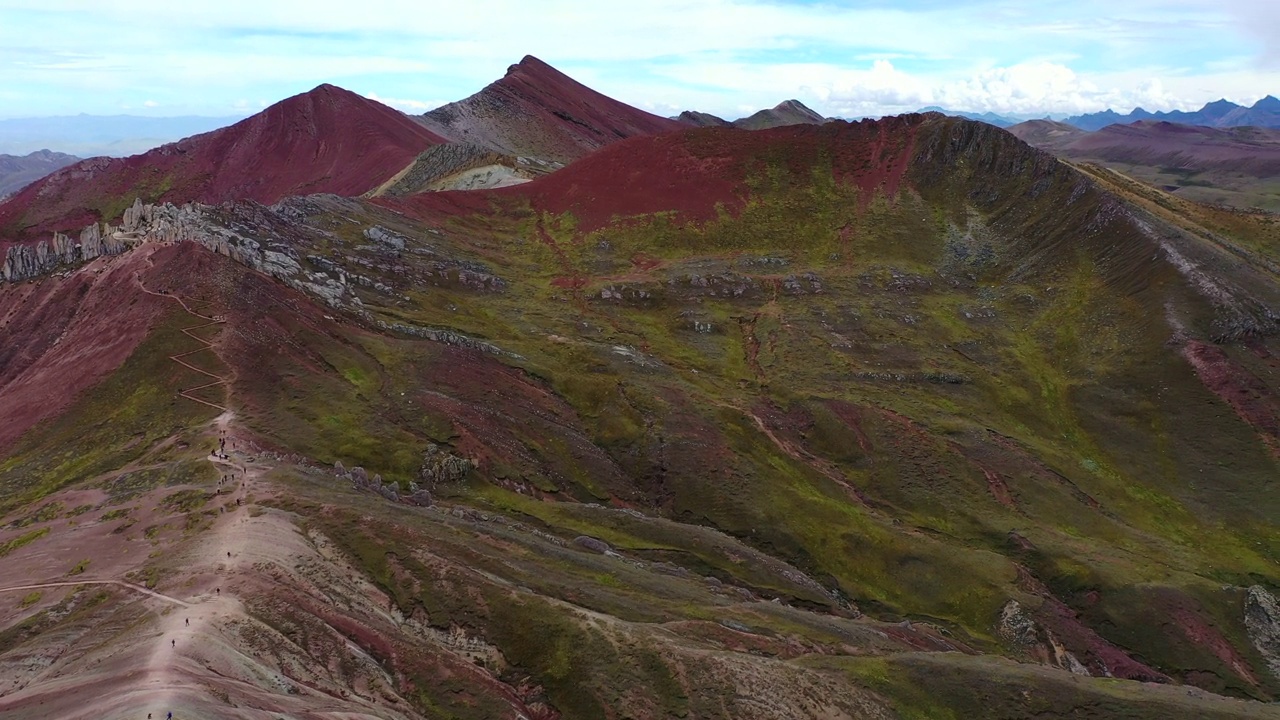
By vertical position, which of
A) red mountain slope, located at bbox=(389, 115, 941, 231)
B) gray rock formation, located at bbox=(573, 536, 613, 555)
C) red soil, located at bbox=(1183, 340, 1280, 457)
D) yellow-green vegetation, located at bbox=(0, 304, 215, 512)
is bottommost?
gray rock formation, located at bbox=(573, 536, 613, 555)

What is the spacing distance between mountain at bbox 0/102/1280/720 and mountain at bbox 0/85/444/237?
5101 centimetres

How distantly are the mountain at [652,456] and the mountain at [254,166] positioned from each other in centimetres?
5101

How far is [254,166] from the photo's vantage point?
15300cm

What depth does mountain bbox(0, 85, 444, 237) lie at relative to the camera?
439 ft

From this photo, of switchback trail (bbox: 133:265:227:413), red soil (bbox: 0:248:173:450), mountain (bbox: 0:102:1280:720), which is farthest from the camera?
red soil (bbox: 0:248:173:450)

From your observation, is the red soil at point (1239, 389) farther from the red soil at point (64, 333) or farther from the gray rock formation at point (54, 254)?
the gray rock formation at point (54, 254)

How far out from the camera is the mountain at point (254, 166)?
439 ft

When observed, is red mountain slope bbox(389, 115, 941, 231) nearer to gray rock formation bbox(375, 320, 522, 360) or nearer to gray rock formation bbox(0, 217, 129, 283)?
gray rock formation bbox(375, 320, 522, 360)

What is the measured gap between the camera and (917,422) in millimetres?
71312

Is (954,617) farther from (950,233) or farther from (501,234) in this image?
(501,234)

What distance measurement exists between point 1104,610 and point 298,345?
65737mm

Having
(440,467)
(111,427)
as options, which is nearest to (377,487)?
(440,467)

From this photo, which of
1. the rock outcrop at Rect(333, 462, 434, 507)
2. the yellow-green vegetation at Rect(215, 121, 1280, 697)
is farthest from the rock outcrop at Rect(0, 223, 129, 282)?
the rock outcrop at Rect(333, 462, 434, 507)

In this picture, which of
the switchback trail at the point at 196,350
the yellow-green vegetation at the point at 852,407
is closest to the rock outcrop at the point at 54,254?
the switchback trail at the point at 196,350
